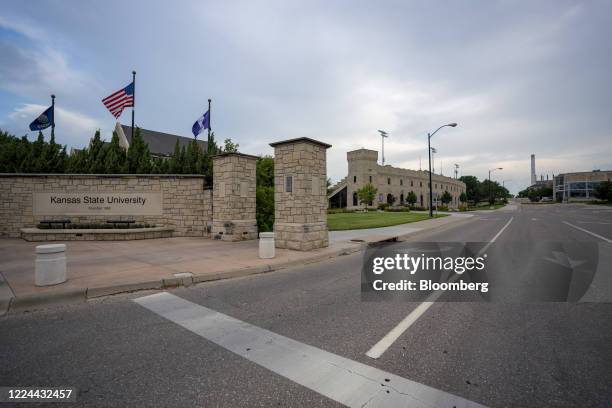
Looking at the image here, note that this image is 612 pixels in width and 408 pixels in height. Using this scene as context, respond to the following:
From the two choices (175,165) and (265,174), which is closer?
(175,165)

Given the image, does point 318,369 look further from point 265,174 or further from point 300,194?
point 265,174

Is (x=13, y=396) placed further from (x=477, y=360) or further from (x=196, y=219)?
(x=196, y=219)

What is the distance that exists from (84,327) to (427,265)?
26.4 ft

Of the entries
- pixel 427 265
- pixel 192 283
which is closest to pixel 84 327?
pixel 192 283

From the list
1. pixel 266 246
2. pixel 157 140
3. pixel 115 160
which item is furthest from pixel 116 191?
pixel 157 140

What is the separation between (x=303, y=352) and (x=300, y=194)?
7.81 meters

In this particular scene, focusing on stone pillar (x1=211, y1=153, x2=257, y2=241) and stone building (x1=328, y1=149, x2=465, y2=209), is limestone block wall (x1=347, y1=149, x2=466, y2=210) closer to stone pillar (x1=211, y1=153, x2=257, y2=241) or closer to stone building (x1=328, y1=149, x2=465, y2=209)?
stone building (x1=328, y1=149, x2=465, y2=209)

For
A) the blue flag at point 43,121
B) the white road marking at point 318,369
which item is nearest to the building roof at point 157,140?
the blue flag at point 43,121

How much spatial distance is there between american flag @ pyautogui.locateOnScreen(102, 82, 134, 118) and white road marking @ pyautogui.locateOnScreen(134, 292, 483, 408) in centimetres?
2045

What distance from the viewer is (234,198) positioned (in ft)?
44.1

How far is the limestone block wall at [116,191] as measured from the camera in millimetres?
13758

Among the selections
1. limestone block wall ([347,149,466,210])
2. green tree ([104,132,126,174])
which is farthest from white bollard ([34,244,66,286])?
limestone block wall ([347,149,466,210])

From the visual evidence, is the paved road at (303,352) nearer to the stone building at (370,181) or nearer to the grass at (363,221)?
the grass at (363,221)

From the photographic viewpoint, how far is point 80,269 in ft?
23.9
